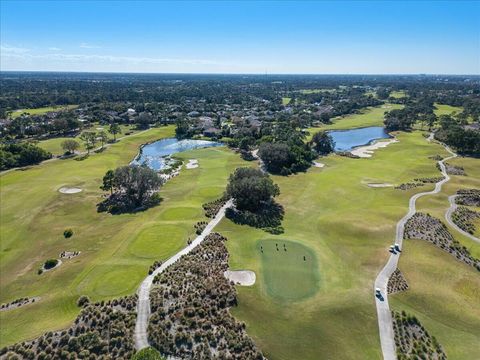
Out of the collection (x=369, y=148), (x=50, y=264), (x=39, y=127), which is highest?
(x=39, y=127)

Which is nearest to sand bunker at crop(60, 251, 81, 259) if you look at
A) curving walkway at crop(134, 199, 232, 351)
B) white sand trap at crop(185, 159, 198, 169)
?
curving walkway at crop(134, 199, 232, 351)

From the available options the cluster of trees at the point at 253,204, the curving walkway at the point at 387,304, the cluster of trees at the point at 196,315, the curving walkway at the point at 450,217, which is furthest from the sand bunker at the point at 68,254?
the curving walkway at the point at 450,217

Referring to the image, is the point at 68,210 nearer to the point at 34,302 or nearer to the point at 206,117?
the point at 34,302

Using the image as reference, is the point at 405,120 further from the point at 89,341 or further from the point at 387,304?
the point at 89,341

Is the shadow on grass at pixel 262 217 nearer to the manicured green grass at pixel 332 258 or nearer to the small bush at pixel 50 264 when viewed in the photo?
the manicured green grass at pixel 332 258

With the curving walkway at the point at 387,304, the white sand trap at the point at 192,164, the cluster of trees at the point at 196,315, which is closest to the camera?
the cluster of trees at the point at 196,315

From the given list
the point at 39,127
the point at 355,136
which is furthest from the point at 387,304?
the point at 39,127
